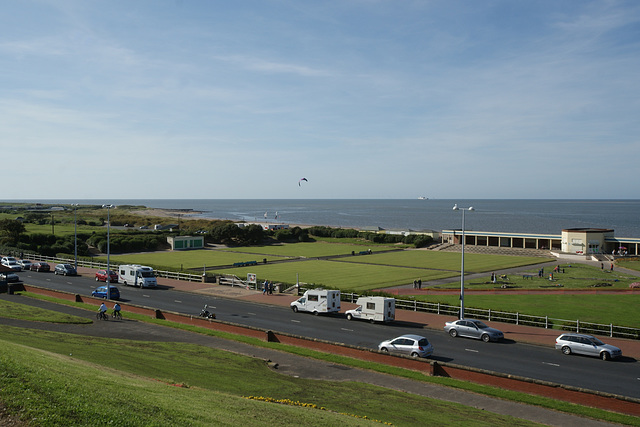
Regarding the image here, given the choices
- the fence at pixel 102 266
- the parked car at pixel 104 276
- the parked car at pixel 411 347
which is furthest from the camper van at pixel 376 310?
the parked car at pixel 104 276

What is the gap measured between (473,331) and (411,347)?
7.38 meters

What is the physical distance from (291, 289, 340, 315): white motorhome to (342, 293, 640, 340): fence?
5103mm

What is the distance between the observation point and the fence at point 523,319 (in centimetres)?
3141

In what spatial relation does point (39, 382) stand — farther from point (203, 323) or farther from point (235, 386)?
point (203, 323)

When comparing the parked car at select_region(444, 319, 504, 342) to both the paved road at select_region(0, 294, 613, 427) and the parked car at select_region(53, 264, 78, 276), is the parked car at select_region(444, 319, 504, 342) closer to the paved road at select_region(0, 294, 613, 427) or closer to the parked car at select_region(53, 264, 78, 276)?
the paved road at select_region(0, 294, 613, 427)

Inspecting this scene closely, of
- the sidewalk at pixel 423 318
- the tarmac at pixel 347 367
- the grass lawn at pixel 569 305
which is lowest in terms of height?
the sidewalk at pixel 423 318

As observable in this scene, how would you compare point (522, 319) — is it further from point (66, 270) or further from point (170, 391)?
point (66, 270)

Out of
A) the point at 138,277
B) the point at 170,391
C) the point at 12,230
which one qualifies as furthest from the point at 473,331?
the point at 12,230

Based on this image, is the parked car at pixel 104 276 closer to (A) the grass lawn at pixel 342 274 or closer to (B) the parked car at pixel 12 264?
(B) the parked car at pixel 12 264

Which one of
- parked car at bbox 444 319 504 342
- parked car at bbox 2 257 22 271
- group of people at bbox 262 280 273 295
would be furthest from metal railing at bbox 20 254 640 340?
parked car at bbox 2 257 22 271

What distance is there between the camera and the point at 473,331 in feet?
103

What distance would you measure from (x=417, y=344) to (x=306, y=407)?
10.9 meters

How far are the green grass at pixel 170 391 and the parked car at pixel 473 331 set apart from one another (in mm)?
12995

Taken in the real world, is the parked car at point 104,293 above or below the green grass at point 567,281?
above
